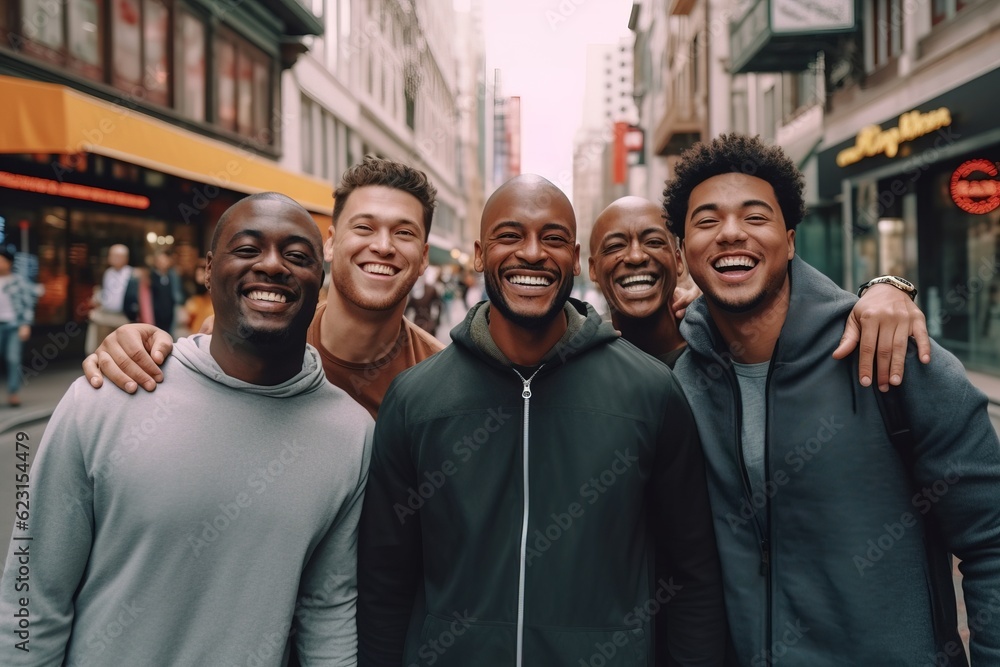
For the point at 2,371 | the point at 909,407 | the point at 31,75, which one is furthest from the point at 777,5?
the point at 2,371

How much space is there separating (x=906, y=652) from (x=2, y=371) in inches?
570

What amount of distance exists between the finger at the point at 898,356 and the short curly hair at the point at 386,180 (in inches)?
81.7

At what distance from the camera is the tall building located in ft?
37.3

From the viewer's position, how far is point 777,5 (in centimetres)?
1566

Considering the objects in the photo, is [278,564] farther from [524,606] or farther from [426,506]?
[524,606]

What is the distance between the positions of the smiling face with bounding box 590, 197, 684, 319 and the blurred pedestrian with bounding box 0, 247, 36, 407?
9344 millimetres

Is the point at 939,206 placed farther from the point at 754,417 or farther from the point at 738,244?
the point at 754,417

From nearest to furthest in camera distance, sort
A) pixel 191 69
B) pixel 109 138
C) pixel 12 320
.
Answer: pixel 12 320 < pixel 109 138 < pixel 191 69

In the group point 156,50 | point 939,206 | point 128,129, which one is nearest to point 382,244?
point 128,129

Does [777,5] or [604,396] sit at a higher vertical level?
[777,5]

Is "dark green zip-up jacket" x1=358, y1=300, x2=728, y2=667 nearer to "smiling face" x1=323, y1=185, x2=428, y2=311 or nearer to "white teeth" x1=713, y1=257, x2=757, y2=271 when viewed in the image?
"white teeth" x1=713, y1=257, x2=757, y2=271

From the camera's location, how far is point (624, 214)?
364 centimetres

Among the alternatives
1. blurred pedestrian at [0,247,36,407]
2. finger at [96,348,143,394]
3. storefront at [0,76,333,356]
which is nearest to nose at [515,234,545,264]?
finger at [96,348,143,394]

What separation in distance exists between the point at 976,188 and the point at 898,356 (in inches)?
484
